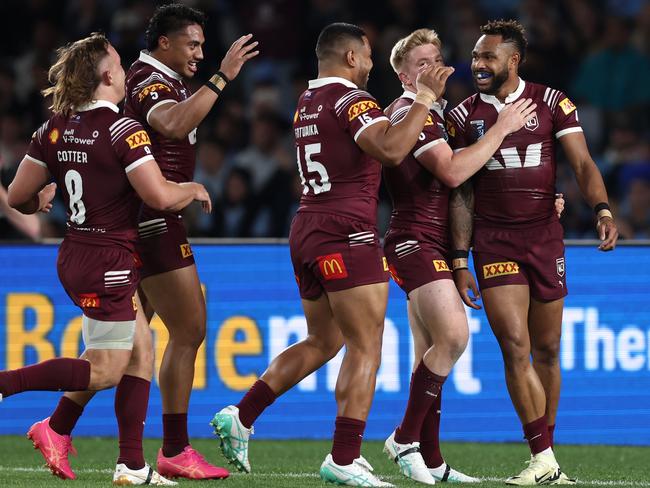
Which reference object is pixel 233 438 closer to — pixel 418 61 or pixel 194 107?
pixel 194 107

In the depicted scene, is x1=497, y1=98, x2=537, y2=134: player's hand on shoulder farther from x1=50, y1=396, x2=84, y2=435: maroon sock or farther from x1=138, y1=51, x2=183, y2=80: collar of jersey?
x1=50, y1=396, x2=84, y2=435: maroon sock

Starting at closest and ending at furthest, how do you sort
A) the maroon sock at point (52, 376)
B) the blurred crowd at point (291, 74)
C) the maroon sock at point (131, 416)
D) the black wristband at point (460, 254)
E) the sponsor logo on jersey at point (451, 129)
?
the maroon sock at point (52, 376) → the maroon sock at point (131, 416) → the black wristband at point (460, 254) → the sponsor logo on jersey at point (451, 129) → the blurred crowd at point (291, 74)

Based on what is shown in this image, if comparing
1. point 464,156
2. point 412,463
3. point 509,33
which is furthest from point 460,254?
point 509,33

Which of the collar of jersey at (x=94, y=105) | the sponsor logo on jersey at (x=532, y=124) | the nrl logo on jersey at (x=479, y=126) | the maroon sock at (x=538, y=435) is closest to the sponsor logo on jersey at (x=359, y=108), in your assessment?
the nrl logo on jersey at (x=479, y=126)

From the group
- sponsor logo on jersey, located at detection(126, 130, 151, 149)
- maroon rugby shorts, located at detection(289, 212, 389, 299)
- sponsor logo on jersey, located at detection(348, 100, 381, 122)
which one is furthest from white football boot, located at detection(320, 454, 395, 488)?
sponsor logo on jersey, located at detection(126, 130, 151, 149)

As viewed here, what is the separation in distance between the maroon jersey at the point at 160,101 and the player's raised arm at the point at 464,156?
4.25 ft

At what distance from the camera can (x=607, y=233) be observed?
6.93m

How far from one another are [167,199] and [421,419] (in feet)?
5.97

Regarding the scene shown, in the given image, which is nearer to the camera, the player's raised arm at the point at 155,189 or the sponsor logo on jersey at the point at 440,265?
the player's raised arm at the point at 155,189

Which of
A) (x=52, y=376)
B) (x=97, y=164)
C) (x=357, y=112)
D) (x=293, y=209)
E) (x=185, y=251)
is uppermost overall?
(x=357, y=112)

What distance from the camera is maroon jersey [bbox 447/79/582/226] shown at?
703 cm

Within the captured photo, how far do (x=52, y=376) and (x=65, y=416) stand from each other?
780 millimetres

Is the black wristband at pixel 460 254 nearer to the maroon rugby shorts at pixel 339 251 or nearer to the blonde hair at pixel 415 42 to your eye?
the maroon rugby shorts at pixel 339 251

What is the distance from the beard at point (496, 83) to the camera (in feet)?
23.3
